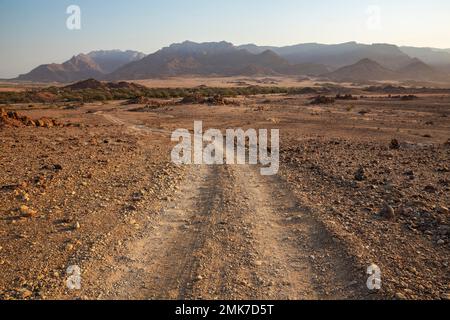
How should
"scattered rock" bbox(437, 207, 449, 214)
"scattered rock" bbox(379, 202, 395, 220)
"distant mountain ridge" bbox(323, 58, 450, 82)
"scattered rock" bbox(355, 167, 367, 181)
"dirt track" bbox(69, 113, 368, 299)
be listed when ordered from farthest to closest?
1. "distant mountain ridge" bbox(323, 58, 450, 82)
2. "scattered rock" bbox(355, 167, 367, 181)
3. "scattered rock" bbox(437, 207, 449, 214)
4. "scattered rock" bbox(379, 202, 395, 220)
5. "dirt track" bbox(69, 113, 368, 299)

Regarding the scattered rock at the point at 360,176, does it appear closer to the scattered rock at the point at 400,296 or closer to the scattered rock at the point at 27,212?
the scattered rock at the point at 400,296

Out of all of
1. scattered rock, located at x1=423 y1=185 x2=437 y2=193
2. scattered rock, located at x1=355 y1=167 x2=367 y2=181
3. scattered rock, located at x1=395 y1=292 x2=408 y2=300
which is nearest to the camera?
scattered rock, located at x1=395 y1=292 x2=408 y2=300

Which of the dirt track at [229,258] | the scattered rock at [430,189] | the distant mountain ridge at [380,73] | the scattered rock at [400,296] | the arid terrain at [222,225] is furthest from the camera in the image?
the distant mountain ridge at [380,73]

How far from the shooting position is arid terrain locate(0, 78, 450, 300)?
539 cm

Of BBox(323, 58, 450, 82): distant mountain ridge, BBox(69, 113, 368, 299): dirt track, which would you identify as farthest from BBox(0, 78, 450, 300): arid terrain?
BBox(323, 58, 450, 82): distant mountain ridge

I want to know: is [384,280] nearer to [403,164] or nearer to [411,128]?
[403,164]

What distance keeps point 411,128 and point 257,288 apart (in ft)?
63.8

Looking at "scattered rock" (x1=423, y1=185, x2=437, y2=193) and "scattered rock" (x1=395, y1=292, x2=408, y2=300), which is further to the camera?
"scattered rock" (x1=423, y1=185, x2=437, y2=193)

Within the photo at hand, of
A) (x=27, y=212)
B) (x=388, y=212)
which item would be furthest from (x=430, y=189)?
(x=27, y=212)

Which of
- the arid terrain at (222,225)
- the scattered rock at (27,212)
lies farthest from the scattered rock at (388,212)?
the scattered rock at (27,212)

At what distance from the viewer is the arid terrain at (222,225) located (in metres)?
5.39

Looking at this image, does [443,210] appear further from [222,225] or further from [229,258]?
[229,258]

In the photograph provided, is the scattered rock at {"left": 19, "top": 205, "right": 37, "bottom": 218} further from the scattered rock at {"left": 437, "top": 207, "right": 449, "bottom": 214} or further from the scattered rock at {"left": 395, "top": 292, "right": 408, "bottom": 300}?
the scattered rock at {"left": 437, "top": 207, "right": 449, "bottom": 214}

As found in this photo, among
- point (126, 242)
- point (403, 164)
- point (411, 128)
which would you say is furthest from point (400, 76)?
point (126, 242)
